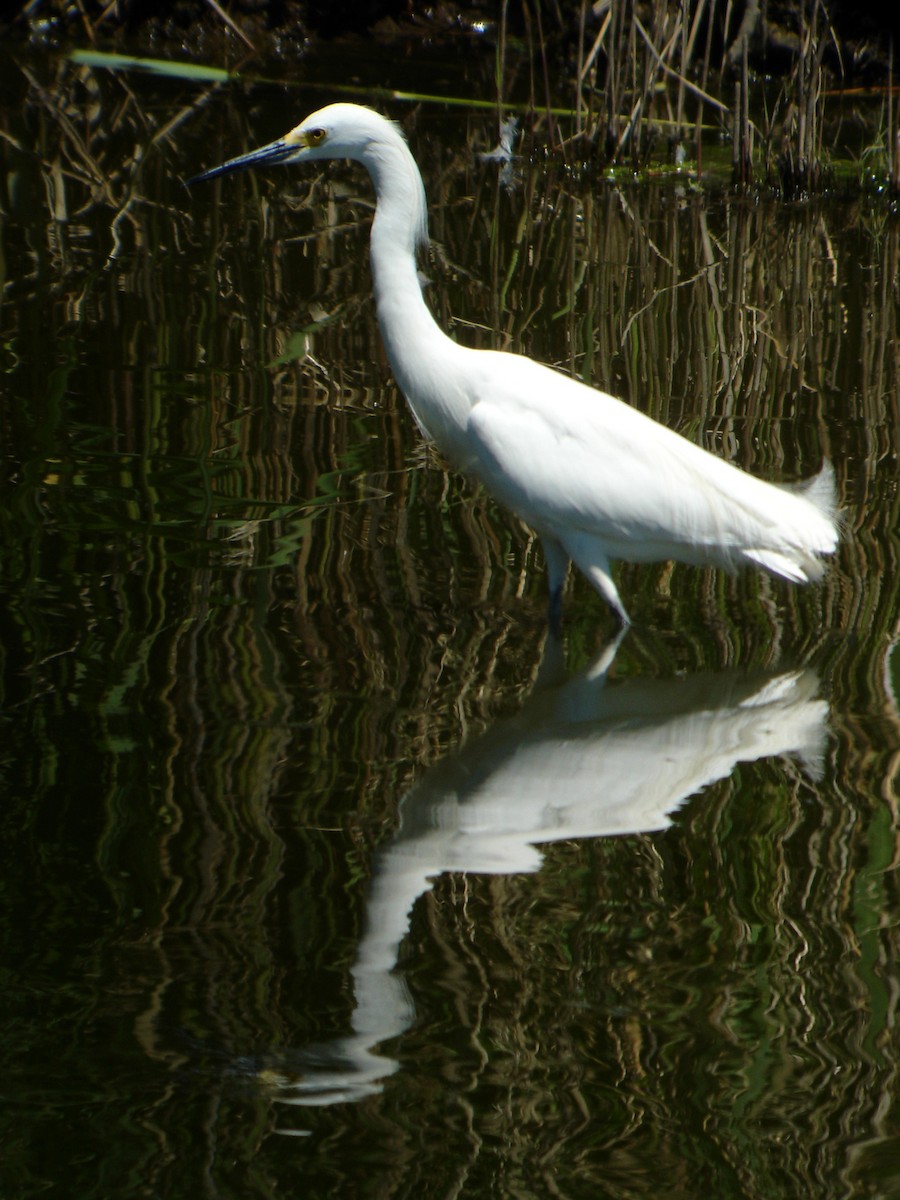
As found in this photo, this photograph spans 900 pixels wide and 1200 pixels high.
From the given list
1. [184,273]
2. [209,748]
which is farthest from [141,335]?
[209,748]

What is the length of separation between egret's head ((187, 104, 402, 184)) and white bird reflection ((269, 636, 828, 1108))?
1.50 meters

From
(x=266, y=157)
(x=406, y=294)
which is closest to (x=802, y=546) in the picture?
(x=406, y=294)

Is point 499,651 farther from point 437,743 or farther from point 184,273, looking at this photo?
point 184,273

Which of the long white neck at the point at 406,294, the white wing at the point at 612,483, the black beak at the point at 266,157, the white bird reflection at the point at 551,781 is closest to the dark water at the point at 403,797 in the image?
the white bird reflection at the point at 551,781

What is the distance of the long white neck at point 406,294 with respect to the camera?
4.28 metres

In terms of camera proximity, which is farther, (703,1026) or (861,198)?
(861,198)

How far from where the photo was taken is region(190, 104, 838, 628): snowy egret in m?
4.18

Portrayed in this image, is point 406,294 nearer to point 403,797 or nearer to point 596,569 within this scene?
point 596,569

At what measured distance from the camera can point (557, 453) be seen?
13.7ft

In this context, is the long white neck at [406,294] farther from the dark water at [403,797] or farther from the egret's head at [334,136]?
the dark water at [403,797]

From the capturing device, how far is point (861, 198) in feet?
35.3

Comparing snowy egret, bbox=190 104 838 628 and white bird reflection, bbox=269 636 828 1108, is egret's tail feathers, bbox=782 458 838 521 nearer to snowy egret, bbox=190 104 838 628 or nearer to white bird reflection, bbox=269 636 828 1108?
snowy egret, bbox=190 104 838 628

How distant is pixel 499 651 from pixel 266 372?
2.46 metres

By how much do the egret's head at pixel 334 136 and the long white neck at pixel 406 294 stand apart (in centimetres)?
3
